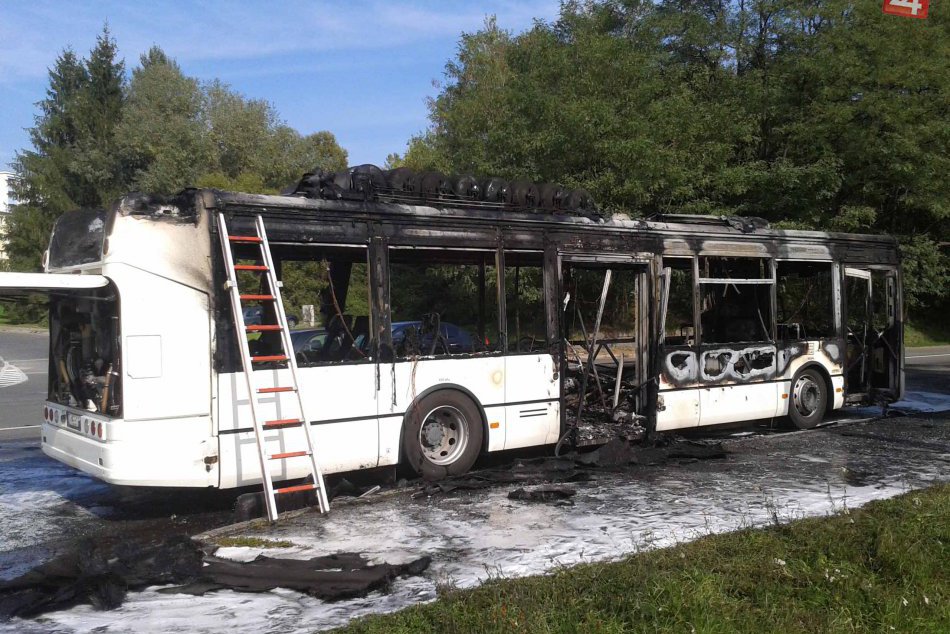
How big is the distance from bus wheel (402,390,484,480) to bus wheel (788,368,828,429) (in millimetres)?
5429

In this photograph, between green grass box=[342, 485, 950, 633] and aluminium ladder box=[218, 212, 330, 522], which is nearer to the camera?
green grass box=[342, 485, 950, 633]

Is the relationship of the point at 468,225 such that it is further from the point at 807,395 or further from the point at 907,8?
the point at 907,8

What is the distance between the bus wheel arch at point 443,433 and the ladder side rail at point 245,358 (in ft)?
5.31

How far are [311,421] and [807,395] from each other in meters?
7.72

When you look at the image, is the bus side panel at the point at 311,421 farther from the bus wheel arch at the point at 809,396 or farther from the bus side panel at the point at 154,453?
the bus wheel arch at the point at 809,396

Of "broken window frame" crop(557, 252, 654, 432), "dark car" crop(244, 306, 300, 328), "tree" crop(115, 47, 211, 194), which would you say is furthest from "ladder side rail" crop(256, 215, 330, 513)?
"tree" crop(115, 47, 211, 194)

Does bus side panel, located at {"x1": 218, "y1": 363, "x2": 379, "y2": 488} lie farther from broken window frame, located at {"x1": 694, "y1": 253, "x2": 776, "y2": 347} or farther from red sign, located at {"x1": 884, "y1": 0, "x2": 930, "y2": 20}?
red sign, located at {"x1": 884, "y1": 0, "x2": 930, "y2": 20}

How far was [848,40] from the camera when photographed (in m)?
25.5

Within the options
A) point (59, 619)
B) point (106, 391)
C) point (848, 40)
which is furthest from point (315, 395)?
point (848, 40)

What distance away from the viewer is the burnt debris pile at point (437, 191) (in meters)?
8.31

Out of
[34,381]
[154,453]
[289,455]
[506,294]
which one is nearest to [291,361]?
[289,455]

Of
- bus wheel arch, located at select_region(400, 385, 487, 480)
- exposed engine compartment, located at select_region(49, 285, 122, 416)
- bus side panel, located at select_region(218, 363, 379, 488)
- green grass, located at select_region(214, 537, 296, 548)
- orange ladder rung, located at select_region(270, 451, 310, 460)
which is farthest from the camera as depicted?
bus wheel arch, located at select_region(400, 385, 487, 480)

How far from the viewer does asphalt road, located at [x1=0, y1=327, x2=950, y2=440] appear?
43.0 ft

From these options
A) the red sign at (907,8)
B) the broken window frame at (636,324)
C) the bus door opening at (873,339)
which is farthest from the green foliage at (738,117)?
the broken window frame at (636,324)
